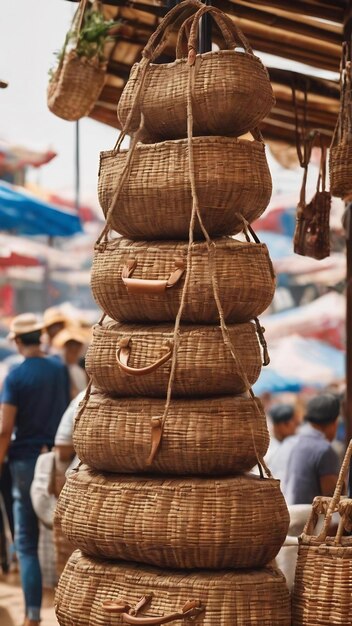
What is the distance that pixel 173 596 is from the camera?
390cm

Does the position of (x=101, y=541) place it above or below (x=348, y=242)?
below

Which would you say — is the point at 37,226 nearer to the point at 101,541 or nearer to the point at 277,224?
the point at 101,541

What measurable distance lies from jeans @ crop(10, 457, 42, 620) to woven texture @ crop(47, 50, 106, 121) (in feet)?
7.63

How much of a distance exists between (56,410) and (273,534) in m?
4.05

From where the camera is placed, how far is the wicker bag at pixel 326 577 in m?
3.86

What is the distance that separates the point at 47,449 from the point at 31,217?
2.05 meters

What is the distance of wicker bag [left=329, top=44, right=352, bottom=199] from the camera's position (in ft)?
17.0

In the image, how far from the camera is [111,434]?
4141mm

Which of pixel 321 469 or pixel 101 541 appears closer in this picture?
pixel 101 541

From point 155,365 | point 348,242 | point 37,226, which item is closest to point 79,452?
point 155,365

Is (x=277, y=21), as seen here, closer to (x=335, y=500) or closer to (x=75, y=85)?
(x=75, y=85)

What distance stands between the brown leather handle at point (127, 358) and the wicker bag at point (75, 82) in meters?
3.01

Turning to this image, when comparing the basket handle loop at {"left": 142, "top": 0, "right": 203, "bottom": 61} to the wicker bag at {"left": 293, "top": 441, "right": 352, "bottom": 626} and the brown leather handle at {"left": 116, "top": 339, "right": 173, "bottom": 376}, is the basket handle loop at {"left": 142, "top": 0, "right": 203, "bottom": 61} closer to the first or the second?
the brown leather handle at {"left": 116, "top": 339, "right": 173, "bottom": 376}

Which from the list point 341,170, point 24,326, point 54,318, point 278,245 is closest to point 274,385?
point 54,318
